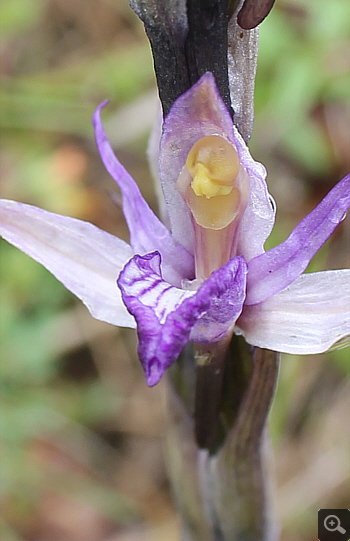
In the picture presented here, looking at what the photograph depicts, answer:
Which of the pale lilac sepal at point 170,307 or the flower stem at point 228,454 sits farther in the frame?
the flower stem at point 228,454

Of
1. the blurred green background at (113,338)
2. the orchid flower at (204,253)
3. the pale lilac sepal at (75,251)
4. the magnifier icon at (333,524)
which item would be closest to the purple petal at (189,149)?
the orchid flower at (204,253)

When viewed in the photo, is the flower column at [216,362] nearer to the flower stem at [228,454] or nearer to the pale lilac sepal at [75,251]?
the flower stem at [228,454]

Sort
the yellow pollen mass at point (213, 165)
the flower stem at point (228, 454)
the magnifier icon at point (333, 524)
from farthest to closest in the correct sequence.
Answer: the magnifier icon at point (333, 524), the flower stem at point (228, 454), the yellow pollen mass at point (213, 165)

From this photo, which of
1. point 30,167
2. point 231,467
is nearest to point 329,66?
point 30,167

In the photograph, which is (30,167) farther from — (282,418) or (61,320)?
(282,418)

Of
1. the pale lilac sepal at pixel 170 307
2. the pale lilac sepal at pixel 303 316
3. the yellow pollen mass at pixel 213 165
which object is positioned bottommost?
the pale lilac sepal at pixel 303 316

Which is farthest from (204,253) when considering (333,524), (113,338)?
(113,338)

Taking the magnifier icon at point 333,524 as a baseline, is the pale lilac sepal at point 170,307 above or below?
above
